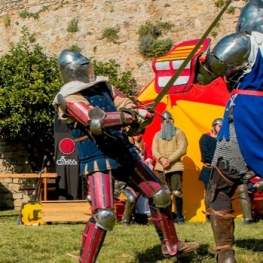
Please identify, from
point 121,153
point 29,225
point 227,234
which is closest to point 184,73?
point 121,153

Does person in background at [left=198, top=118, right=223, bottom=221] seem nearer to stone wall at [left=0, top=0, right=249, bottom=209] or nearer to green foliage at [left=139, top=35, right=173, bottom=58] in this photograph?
stone wall at [left=0, top=0, right=249, bottom=209]

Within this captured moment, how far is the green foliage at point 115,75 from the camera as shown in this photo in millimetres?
15019

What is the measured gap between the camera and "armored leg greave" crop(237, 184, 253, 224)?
7.64m

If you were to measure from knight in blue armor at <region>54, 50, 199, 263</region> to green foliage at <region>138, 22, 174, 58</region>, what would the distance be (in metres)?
12.5

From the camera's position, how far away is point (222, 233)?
4.04m

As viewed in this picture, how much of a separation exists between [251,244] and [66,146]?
5.44m

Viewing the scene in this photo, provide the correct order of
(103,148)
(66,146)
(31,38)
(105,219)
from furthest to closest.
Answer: (31,38) < (66,146) < (103,148) < (105,219)

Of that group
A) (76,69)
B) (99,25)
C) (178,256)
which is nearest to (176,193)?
(178,256)

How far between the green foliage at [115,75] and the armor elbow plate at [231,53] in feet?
36.1

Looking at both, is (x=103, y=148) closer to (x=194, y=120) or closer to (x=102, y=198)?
(x=102, y=198)

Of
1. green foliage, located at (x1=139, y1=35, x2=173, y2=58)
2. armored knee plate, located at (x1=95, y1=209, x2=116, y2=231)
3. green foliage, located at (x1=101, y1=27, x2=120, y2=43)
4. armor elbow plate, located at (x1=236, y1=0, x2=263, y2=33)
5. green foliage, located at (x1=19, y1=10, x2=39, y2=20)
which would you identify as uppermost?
green foliage, located at (x1=19, y1=10, x2=39, y2=20)

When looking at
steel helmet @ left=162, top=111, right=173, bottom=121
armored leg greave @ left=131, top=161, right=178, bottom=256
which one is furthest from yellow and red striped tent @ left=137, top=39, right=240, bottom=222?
armored leg greave @ left=131, top=161, right=178, bottom=256

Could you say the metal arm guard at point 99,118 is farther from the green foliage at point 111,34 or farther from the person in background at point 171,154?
the green foliage at point 111,34

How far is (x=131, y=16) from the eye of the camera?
58.4ft
